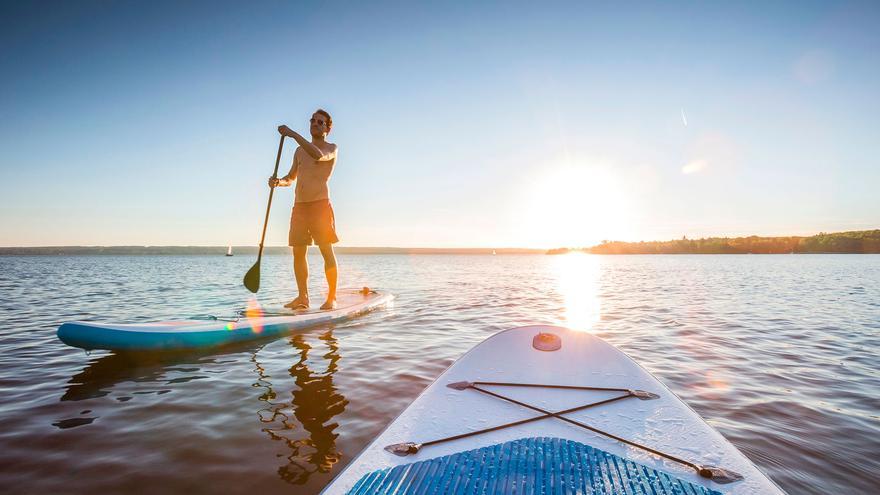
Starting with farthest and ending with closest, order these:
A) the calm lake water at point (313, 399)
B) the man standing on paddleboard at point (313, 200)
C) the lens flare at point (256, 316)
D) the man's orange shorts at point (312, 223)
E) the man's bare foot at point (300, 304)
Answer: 1. the man's bare foot at point (300, 304)
2. the man's orange shorts at point (312, 223)
3. the man standing on paddleboard at point (313, 200)
4. the lens flare at point (256, 316)
5. the calm lake water at point (313, 399)

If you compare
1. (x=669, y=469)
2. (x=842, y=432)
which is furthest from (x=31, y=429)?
(x=842, y=432)

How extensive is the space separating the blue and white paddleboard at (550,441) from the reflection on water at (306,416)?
75 centimetres

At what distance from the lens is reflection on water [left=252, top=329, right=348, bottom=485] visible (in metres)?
2.67

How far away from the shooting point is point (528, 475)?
180cm

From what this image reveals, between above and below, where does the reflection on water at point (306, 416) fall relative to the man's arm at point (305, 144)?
below

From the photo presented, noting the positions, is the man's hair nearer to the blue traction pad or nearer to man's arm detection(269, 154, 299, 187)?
man's arm detection(269, 154, 299, 187)

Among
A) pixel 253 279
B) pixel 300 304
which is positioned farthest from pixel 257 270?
pixel 300 304

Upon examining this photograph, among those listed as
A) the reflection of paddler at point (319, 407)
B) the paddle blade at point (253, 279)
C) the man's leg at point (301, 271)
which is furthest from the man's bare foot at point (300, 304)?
the reflection of paddler at point (319, 407)

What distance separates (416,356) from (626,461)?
3999mm

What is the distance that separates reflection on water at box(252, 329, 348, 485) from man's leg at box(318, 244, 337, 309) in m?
2.12

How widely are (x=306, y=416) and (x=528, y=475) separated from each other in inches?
91.6

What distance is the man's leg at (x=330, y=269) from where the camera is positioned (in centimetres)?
696

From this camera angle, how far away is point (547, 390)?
10.2ft

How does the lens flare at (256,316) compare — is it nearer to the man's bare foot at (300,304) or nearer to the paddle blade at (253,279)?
the paddle blade at (253,279)
